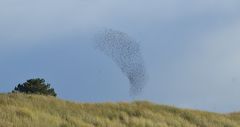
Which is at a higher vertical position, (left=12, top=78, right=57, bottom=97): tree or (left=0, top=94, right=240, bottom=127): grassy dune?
(left=12, top=78, right=57, bottom=97): tree

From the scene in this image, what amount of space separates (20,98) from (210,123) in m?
8.49

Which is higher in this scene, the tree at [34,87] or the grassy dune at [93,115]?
the tree at [34,87]

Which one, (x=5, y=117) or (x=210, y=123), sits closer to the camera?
(x=5, y=117)

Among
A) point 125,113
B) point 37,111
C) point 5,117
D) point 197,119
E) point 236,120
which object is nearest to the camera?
point 5,117

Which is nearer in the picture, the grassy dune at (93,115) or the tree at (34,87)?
the grassy dune at (93,115)

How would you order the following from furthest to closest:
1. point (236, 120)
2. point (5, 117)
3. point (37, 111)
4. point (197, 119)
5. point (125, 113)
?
point (236, 120) < point (197, 119) < point (125, 113) < point (37, 111) < point (5, 117)

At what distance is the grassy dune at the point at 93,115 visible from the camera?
2680 cm

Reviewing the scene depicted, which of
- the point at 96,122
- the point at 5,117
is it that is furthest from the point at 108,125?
the point at 5,117

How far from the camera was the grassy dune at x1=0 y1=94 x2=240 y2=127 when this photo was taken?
2680 centimetres

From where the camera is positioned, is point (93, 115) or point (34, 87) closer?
point (93, 115)

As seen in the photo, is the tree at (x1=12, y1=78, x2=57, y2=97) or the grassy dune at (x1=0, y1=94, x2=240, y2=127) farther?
the tree at (x1=12, y1=78, x2=57, y2=97)

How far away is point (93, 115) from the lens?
30.0m

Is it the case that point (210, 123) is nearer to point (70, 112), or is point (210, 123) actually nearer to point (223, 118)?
point (223, 118)

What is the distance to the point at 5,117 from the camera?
85.0ft
